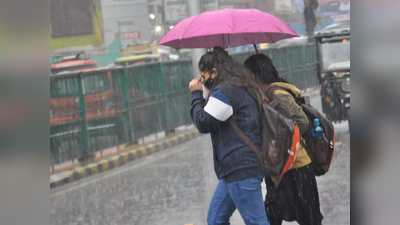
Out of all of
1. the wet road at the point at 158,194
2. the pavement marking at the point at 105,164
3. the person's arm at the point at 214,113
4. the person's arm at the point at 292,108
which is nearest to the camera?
the person's arm at the point at 214,113

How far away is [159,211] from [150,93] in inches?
244

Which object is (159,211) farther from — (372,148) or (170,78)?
(170,78)

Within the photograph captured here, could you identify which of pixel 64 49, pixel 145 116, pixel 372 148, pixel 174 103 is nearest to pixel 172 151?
pixel 145 116

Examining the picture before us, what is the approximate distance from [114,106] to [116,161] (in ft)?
4.35

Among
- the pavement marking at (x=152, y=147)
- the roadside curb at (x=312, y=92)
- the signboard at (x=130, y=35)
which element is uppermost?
the signboard at (x=130, y=35)

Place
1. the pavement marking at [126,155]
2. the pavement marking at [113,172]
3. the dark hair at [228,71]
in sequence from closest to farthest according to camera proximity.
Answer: the dark hair at [228,71] < the pavement marking at [113,172] < the pavement marking at [126,155]

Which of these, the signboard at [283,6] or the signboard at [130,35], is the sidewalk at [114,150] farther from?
the signboard at [283,6]

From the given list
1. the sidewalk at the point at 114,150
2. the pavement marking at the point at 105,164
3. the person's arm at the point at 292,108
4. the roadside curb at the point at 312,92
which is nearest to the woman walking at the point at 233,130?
the person's arm at the point at 292,108

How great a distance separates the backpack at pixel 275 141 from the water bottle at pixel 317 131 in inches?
12.5

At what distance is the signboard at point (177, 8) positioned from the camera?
3078 cm

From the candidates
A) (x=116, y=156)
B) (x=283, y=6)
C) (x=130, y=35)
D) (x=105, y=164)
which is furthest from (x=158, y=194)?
(x=283, y=6)

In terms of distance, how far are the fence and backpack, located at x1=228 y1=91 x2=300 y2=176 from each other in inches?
273

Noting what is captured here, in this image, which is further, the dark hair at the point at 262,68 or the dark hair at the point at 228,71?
the dark hair at the point at 262,68

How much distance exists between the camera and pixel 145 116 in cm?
1240
